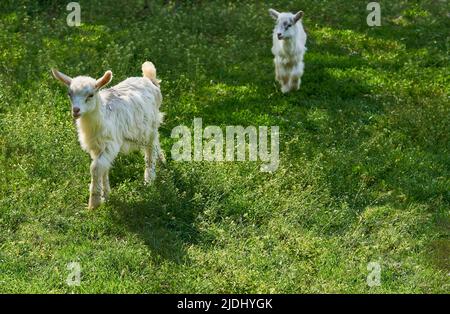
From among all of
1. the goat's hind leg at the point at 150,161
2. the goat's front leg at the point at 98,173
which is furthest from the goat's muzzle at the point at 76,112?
the goat's hind leg at the point at 150,161

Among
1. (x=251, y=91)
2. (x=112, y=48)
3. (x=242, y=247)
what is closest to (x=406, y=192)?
(x=242, y=247)

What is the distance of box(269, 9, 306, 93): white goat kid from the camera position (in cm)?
1229

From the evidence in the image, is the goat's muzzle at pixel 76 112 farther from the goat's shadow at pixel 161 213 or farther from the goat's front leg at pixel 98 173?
the goat's shadow at pixel 161 213

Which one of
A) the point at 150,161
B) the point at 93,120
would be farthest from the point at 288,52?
the point at 93,120

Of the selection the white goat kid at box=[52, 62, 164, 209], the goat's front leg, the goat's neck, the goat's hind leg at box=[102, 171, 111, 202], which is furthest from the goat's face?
the goat's hind leg at box=[102, 171, 111, 202]

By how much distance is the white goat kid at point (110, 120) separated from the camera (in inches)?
338

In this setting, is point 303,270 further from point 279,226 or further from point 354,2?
point 354,2

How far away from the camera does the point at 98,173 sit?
29.0 feet

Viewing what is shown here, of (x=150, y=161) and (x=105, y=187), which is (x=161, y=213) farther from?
(x=150, y=161)

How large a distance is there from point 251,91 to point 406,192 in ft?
13.2

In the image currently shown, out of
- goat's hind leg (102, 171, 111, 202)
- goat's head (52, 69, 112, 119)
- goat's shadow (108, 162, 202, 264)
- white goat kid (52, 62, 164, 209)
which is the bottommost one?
goat's shadow (108, 162, 202, 264)

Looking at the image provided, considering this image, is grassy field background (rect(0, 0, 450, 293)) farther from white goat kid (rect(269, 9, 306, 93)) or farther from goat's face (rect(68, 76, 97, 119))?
goat's face (rect(68, 76, 97, 119))

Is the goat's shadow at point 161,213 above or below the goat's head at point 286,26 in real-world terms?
below

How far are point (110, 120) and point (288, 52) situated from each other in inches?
179
